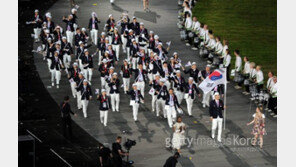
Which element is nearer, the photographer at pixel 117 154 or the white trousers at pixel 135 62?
the photographer at pixel 117 154

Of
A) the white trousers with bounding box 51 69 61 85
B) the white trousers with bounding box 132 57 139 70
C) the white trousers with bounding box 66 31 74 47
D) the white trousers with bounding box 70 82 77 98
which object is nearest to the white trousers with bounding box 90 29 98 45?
the white trousers with bounding box 66 31 74 47

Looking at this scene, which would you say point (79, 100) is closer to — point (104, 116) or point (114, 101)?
point (114, 101)

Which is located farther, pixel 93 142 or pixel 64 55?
pixel 64 55

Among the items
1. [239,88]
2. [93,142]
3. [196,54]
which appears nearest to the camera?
[93,142]

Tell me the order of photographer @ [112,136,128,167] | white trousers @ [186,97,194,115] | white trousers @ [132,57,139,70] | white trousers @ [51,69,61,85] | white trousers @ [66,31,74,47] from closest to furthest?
1. photographer @ [112,136,128,167]
2. white trousers @ [186,97,194,115]
3. white trousers @ [51,69,61,85]
4. white trousers @ [132,57,139,70]
5. white trousers @ [66,31,74,47]

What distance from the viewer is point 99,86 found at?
3209 centimetres

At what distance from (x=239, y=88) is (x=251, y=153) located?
6.79 metres

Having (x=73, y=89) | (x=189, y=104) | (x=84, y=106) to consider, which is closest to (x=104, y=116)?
(x=84, y=106)

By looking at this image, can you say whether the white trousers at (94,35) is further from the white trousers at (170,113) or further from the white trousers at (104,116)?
the white trousers at (170,113)

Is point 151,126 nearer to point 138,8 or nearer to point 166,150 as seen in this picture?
point 166,150

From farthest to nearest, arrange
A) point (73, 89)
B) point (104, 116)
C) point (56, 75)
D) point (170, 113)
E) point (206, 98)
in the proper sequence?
point (56, 75) < point (73, 89) < point (206, 98) < point (104, 116) < point (170, 113)

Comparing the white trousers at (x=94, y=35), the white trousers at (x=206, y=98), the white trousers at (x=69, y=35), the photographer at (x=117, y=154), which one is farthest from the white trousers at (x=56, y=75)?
the photographer at (x=117, y=154)

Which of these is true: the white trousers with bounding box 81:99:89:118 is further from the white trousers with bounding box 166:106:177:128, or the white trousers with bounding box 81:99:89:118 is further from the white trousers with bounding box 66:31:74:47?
the white trousers with bounding box 66:31:74:47

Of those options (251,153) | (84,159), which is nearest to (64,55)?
(84,159)
